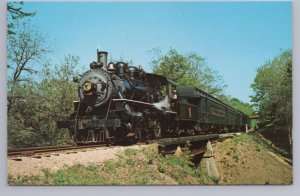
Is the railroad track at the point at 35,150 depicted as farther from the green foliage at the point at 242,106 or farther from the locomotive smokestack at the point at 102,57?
the green foliage at the point at 242,106

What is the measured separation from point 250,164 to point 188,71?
1.75 m

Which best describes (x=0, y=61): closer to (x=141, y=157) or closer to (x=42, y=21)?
(x=42, y=21)

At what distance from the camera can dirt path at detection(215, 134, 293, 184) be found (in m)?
8.12

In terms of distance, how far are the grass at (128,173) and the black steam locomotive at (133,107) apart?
55cm

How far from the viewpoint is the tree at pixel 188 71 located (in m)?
8.45

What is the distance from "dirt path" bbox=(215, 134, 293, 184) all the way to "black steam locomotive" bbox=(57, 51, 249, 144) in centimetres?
36

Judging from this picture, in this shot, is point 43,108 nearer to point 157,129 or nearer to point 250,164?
point 157,129

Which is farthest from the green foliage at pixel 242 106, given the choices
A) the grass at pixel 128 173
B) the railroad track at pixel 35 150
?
the railroad track at pixel 35 150

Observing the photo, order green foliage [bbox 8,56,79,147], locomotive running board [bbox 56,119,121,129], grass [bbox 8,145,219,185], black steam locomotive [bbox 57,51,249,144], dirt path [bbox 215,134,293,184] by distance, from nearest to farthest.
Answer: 1. grass [bbox 8,145,219,185]
2. dirt path [bbox 215,134,293,184]
3. green foliage [bbox 8,56,79,147]
4. locomotive running board [bbox 56,119,121,129]
5. black steam locomotive [bbox 57,51,249,144]

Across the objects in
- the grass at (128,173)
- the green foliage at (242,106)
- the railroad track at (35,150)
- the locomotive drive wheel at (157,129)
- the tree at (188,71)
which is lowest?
the grass at (128,173)

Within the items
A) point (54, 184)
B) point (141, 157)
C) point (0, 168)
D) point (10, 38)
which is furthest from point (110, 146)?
point (10, 38)

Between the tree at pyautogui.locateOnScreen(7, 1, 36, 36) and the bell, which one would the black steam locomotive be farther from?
the tree at pyautogui.locateOnScreen(7, 1, 36, 36)

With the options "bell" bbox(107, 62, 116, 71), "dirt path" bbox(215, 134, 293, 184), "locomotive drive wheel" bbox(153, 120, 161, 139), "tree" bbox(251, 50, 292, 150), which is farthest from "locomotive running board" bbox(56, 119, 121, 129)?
"tree" bbox(251, 50, 292, 150)

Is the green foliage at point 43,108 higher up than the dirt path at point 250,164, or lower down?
higher up
